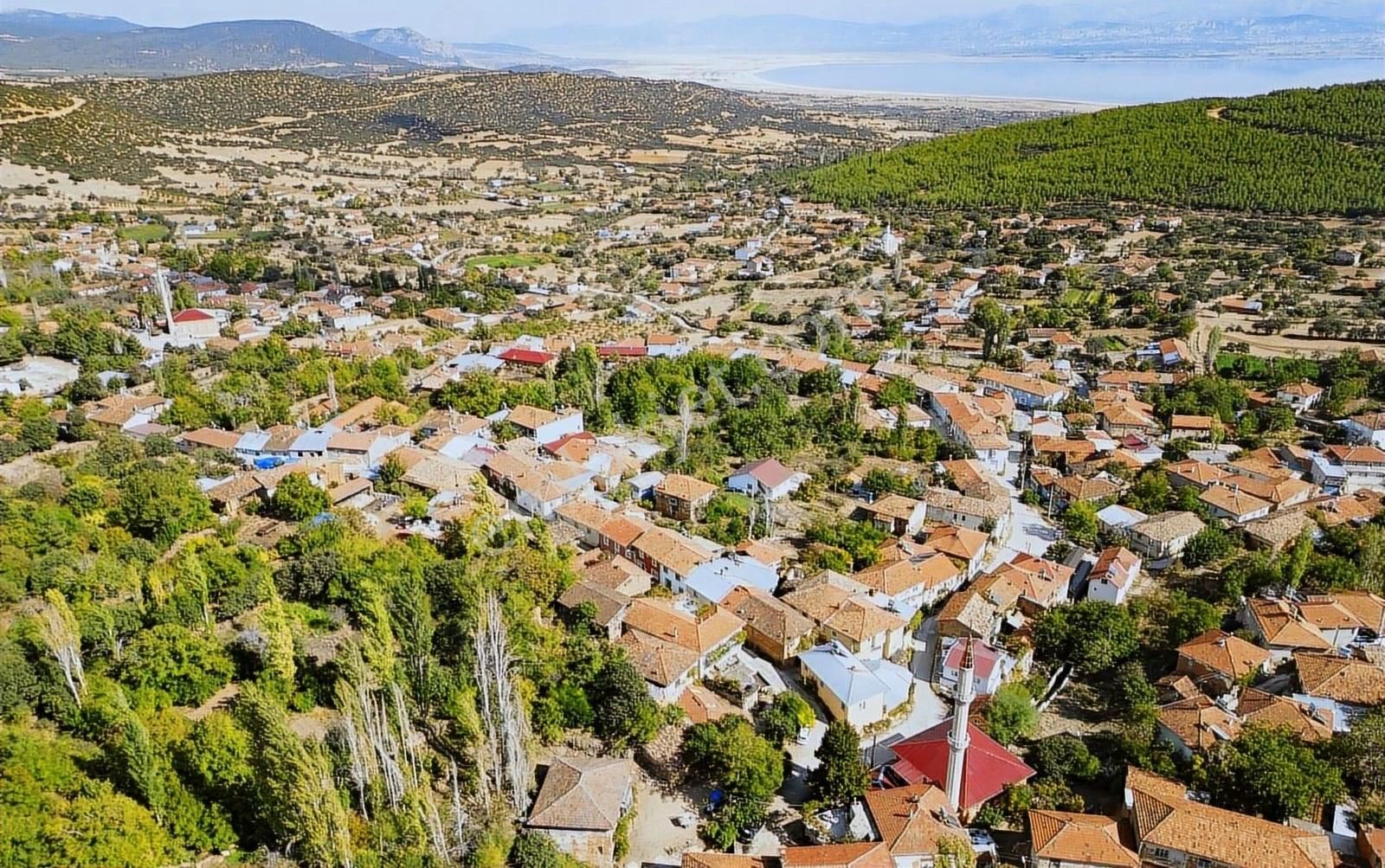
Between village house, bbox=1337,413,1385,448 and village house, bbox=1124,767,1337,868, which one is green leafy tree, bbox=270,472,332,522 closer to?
village house, bbox=1124,767,1337,868

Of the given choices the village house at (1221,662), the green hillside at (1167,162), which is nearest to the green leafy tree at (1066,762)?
the village house at (1221,662)

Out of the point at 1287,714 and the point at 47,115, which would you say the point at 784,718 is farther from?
the point at 47,115

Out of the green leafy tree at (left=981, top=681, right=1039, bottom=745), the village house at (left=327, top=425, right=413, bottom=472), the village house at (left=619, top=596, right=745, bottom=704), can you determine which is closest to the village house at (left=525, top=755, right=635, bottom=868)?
the village house at (left=619, top=596, right=745, bottom=704)

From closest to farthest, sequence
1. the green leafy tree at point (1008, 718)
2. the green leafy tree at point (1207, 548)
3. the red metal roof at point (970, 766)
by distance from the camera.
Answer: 1. the red metal roof at point (970, 766)
2. the green leafy tree at point (1008, 718)
3. the green leafy tree at point (1207, 548)

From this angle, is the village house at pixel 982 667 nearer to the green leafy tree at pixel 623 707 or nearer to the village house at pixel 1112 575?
the village house at pixel 1112 575

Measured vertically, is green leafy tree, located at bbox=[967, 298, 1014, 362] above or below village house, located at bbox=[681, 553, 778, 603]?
above
